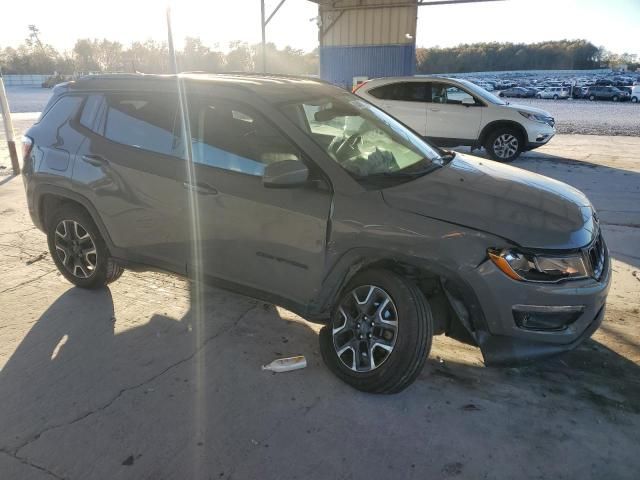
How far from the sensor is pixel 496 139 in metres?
10.5

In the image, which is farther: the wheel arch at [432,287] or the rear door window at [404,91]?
the rear door window at [404,91]

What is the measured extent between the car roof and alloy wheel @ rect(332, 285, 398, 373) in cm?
142

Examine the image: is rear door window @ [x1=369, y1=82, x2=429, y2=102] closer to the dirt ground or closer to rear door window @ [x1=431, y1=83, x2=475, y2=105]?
rear door window @ [x1=431, y1=83, x2=475, y2=105]

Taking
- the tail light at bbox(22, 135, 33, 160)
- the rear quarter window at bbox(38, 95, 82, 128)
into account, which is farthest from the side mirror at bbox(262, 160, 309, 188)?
the tail light at bbox(22, 135, 33, 160)

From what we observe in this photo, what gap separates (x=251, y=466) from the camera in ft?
7.93

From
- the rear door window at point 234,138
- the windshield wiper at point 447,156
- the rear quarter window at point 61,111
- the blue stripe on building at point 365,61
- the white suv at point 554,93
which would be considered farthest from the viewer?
the white suv at point 554,93

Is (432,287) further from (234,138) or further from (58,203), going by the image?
(58,203)

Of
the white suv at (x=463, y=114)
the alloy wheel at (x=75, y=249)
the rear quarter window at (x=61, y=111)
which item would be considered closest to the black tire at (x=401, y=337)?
the alloy wheel at (x=75, y=249)

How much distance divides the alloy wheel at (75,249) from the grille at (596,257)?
3557 mm

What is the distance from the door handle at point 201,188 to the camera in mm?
3234

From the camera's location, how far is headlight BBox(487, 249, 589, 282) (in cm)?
256

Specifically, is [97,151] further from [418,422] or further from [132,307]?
Result: [418,422]

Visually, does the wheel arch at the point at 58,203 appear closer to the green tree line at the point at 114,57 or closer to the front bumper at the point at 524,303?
the front bumper at the point at 524,303

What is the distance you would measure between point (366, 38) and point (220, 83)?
1594cm
